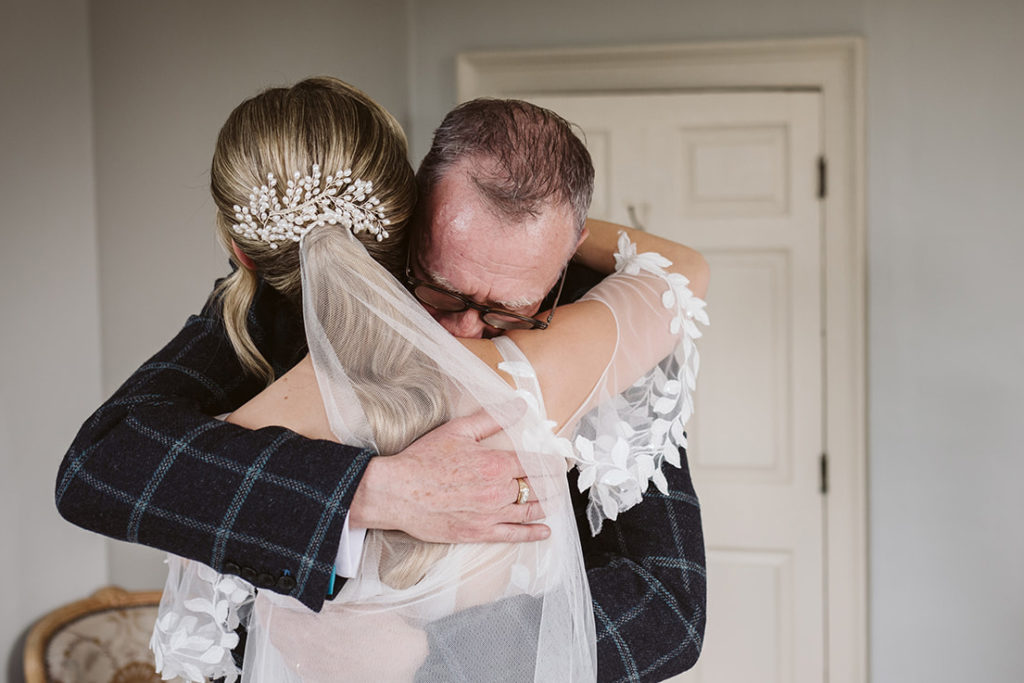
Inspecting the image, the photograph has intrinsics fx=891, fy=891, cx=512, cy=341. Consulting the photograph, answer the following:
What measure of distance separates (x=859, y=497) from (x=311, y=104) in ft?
8.86

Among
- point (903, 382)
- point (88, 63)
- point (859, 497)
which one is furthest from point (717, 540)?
point (88, 63)

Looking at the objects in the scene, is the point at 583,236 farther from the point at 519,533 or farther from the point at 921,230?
the point at 921,230

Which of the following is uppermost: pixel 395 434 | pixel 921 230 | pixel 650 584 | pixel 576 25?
pixel 576 25

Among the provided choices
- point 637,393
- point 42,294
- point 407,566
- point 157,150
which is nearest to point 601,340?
point 637,393

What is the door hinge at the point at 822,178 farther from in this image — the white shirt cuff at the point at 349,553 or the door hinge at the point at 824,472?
the white shirt cuff at the point at 349,553

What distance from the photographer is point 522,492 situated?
88 cm

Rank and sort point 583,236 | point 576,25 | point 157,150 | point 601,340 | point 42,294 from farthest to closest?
point 576,25, point 157,150, point 42,294, point 583,236, point 601,340

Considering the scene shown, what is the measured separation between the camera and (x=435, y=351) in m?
0.87

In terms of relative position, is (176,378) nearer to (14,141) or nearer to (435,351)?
(435,351)

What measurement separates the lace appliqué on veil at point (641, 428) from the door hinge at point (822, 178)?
205 centimetres

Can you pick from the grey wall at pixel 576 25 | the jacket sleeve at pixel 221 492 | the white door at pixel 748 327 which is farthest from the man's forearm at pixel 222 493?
the grey wall at pixel 576 25

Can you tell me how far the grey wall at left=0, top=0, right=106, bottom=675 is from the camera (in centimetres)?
172

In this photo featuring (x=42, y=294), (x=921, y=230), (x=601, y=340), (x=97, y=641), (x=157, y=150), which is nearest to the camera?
(x=601, y=340)

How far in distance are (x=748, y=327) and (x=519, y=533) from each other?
92.6 inches
